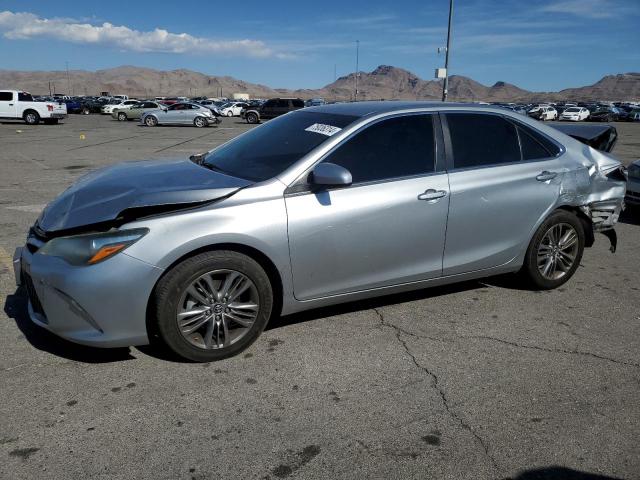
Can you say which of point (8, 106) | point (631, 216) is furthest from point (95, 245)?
point (8, 106)

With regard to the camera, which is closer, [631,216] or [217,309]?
[217,309]

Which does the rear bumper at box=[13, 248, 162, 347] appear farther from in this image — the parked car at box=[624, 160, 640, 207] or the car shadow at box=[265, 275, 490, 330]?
the parked car at box=[624, 160, 640, 207]

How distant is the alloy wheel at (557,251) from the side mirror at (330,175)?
2074 mm

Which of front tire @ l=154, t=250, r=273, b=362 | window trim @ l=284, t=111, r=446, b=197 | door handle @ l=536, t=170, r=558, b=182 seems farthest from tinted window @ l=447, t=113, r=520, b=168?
front tire @ l=154, t=250, r=273, b=362

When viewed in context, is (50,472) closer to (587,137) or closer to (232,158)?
(232,158)

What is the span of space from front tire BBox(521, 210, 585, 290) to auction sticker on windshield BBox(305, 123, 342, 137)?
1.96 meters

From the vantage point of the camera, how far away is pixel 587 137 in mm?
5664

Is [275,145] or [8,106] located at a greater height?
[8,106]

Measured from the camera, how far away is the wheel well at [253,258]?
324 centimetres

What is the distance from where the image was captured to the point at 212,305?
3379 millimetres

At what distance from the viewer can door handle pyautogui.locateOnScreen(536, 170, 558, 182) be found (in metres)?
4.50

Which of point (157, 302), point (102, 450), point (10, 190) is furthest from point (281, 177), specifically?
point (10, 190)

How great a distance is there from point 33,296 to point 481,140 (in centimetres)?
340

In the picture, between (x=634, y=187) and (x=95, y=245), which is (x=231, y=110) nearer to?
(x=634, y=187)
